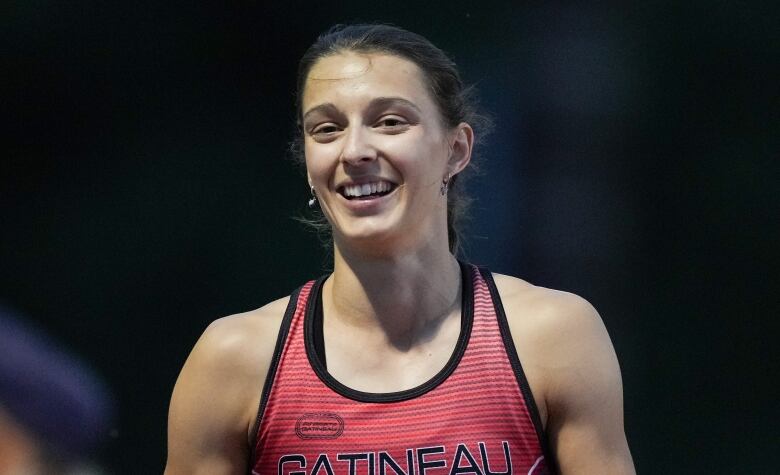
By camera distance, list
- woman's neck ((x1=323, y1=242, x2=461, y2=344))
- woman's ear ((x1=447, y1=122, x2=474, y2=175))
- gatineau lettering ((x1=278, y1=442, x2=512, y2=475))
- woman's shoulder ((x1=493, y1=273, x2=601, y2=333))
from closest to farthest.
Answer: gatineau lettering ((x1=278, y1=442, x2=512, y2=475)), woman's shoulder ((x1=493, y1=273, x2=601, y2=333)), woman's neck ((x1=323, y1=242, x2=461, y2=344)), woman's ear ((x1=447, y1=122, x2=474, y2=175))

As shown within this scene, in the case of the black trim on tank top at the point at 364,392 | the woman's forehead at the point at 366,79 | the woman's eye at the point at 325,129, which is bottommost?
the black trim on tank top at the point at 364,392

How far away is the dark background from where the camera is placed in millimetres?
3455

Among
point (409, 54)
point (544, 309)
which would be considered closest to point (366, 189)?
point (409, 54)

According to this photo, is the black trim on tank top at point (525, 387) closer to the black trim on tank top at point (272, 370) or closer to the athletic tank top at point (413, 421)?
the athletic tank top at point (413, 421)

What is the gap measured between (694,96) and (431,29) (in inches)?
31.6

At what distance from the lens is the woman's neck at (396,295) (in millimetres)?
2375

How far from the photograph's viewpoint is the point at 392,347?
236cm

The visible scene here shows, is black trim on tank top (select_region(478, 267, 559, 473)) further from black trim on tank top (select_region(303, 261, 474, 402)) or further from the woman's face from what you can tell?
the woman's face

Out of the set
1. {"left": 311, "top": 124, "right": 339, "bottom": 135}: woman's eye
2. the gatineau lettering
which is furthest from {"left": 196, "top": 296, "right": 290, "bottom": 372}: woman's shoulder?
{"left": 311, "top": 124, "right": 339, "bottom": 135}: woman's eye

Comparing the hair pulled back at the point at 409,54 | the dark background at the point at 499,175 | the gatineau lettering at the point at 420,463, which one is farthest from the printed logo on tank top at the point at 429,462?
the dark background at the point at 499,175

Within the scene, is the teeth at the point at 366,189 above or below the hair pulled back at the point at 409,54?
below

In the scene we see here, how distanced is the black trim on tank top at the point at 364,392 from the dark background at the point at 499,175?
43.4 inches

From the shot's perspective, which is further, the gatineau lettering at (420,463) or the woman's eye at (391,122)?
the woman's eye at (391,122)

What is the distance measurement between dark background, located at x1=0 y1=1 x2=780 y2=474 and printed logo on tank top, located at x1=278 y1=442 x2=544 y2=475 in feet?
4.44
